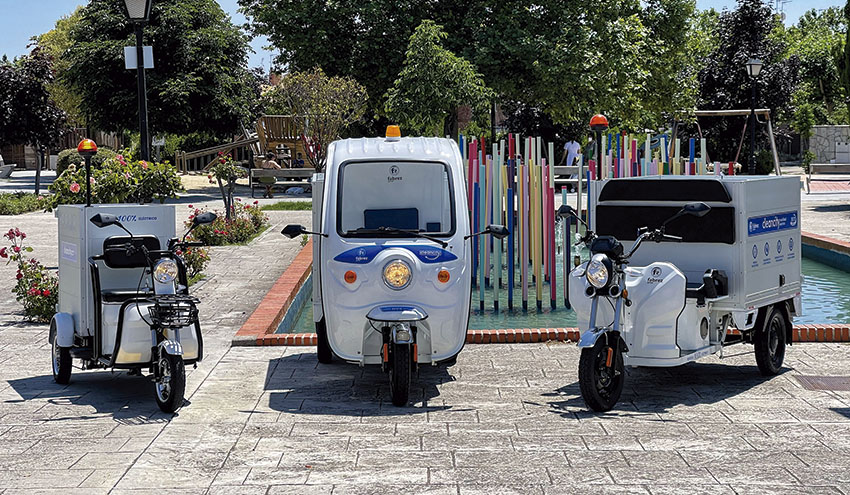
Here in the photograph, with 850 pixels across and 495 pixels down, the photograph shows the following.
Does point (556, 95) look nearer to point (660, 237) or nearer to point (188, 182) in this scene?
point (188, 182)

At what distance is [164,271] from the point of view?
303 inches

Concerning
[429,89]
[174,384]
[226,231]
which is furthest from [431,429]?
[429,89]

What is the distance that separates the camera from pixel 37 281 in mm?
11461

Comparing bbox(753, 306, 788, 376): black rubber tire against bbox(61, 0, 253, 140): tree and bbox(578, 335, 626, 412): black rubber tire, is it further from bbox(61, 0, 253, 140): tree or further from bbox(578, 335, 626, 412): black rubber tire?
bbox(61, 0, 253, 140): tree

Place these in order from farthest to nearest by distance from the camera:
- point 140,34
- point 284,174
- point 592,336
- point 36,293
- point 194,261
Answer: point 284,174, point 194,261, point 140,34, point 36,293, point 592,336

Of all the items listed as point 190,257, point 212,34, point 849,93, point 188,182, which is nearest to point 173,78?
point 212,34

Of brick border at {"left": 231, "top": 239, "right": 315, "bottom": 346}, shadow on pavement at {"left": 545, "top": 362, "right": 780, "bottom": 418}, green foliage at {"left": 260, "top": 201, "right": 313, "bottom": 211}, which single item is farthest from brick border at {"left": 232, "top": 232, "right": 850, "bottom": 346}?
green foliage at {"left": 260, "top": 201, "right": 313, "bottom": 211}

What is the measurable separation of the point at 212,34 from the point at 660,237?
107ft

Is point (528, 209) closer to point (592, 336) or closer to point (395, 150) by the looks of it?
point (395, 150)

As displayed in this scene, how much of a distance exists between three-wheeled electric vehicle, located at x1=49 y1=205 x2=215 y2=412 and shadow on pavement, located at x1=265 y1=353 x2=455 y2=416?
2.63ft

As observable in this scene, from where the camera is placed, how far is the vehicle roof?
336 inches

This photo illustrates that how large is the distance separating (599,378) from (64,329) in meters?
3.92

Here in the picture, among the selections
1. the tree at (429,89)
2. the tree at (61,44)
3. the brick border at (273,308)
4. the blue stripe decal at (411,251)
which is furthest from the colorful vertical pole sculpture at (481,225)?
the tree at (61,44)

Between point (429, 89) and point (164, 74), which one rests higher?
point (164, 74)
